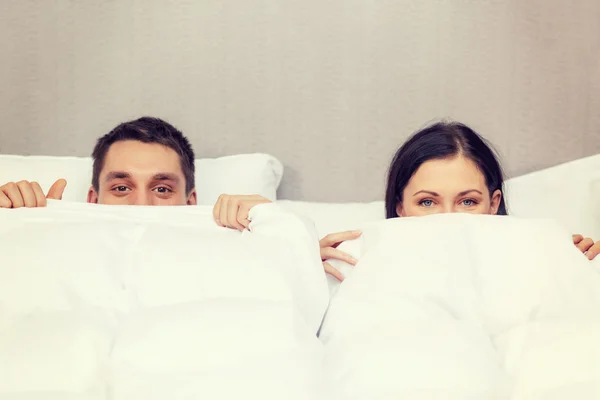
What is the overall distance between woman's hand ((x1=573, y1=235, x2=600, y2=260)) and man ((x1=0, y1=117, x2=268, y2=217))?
30.7 inches

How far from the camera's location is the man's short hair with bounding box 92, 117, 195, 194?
1.15 meters

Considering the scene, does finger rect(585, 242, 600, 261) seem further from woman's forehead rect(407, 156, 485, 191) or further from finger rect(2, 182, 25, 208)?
finger rect(2, 182, 25, 208)

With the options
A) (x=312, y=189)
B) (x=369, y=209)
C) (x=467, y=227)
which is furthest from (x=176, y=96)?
(x=467, y=227)

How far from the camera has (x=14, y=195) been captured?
911 mm

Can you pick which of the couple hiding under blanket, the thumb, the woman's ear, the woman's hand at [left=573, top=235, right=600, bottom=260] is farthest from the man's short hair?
the woman's hand at [left=573, top=235, right=600, bottom=260]

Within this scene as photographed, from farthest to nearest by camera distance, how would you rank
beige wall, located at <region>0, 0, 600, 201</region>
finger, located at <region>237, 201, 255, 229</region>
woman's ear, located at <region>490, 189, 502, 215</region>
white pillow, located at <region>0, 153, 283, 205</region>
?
beige wall, located at <region>0, 0, 600, 201</region>
white pillow, located at <region>0, 153, 283, 205</region>
woman's ear, located at <region>490, 189, 502, 215</region>
finger, located at <region>237, 201, 255, 229</region>

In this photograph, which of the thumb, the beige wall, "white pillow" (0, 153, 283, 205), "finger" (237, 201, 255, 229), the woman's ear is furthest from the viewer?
the beige wall

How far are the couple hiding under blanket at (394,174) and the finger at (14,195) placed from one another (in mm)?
97

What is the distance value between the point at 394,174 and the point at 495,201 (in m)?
0.22

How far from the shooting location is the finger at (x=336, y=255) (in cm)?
90

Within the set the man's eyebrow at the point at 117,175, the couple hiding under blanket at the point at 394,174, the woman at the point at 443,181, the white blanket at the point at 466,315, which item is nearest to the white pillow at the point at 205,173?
the couple hiding under blanket at the point at 394,174

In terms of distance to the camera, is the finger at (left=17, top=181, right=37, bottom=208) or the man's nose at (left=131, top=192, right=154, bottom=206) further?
the man's nose at (left=131, top=192, right=154, bottom=206)

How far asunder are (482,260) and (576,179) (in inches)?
23.8

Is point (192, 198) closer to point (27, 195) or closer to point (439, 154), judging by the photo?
point (27, 195)
